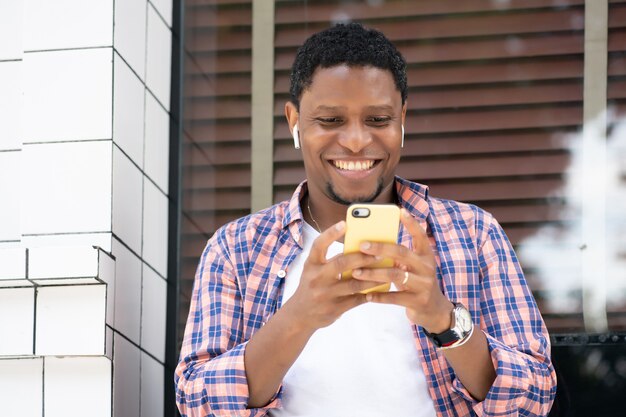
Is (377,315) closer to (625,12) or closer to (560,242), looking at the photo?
(560,242)

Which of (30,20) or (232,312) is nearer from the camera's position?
(232,312)

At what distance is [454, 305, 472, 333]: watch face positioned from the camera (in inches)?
87.5

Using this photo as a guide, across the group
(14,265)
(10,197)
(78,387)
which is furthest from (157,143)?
(78,387)

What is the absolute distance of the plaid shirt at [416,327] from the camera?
2.35 metres

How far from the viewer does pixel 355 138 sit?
248 centimetres

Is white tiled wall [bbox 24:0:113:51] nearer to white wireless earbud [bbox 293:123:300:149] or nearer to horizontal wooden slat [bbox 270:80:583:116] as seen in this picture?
white wireless earbud [bbox 293:123:300:149]

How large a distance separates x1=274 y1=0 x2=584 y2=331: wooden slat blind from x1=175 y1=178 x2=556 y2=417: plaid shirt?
55 cm

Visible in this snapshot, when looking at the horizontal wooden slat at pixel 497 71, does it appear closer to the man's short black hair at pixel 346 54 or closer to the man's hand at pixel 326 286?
the man's short black hair at pixel 346 54

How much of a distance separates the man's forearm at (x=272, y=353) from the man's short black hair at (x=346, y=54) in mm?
631

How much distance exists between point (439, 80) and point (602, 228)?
0.66m

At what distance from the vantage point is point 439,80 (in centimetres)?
330

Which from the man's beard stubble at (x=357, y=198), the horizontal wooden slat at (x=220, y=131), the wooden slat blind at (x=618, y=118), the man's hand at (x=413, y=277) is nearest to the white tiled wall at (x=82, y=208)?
the horizontal wooden slat at (x=220, y=131)

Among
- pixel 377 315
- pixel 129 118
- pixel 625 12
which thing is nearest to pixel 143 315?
pixel 129 118

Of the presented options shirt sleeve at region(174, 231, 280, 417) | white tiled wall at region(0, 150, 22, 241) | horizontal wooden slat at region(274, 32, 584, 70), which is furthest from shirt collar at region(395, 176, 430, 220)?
white tiled wall at region(0, 150, 22, 241)
